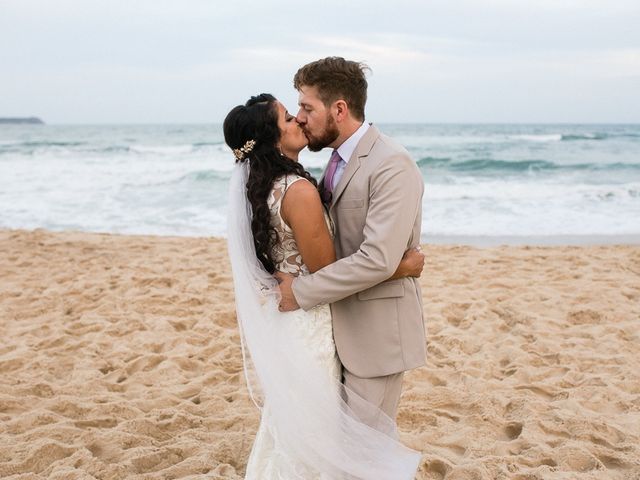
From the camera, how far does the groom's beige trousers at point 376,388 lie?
2732 mm

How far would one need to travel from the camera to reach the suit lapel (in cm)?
261

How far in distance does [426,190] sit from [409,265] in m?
15.9

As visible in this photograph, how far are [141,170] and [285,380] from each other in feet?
74.2

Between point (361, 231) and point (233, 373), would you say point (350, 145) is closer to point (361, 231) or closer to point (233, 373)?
point (361, 231)

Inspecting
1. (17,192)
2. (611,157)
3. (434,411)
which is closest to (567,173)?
(611,157)

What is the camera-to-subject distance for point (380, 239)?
241 cm

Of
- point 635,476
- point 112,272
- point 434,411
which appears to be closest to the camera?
point 635,476

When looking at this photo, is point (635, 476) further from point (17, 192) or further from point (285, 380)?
point (17, 192)

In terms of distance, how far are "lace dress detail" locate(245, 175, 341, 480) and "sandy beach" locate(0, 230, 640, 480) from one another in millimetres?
800

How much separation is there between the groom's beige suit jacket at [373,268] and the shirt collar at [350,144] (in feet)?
0.10

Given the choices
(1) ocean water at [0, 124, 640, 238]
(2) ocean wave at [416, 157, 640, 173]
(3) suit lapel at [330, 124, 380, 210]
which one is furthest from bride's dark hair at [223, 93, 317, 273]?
(2) ocean wave at [416, 157, 640, 173]

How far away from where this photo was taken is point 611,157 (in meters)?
27.6

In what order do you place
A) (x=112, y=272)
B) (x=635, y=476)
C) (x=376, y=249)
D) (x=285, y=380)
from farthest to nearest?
(x=112, y=272) → (x=635, y=476) → (x=285, y=380) → (x=376, y=249)

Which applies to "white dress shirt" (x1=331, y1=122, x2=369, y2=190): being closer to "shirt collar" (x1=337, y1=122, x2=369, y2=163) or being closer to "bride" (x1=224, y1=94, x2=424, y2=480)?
"shirt collar" (x1=337, y1=122, x2=369, y2=163)
